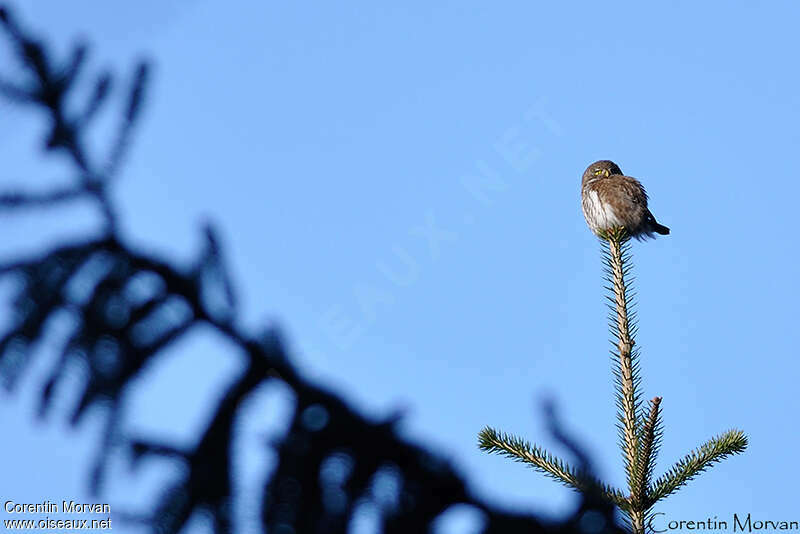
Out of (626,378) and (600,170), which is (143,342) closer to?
(626,378)

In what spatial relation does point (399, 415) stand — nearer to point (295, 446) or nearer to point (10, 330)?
point (295, 446)

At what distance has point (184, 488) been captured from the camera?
63.0 inches

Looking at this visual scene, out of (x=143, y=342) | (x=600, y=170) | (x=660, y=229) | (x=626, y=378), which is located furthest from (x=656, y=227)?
(x=143, y=342)

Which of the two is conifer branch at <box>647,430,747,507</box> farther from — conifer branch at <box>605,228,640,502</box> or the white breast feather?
the white breast feather

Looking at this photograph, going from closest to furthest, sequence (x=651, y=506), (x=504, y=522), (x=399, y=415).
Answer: (x=399, y=415)
(x=504, y=522)
(x=651, y=506)

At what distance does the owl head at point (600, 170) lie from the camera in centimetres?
636

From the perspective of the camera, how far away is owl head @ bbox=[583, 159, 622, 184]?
20.9ft

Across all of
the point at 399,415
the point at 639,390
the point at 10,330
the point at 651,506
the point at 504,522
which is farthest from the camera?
the point at 639,390

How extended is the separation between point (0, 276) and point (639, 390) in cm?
193

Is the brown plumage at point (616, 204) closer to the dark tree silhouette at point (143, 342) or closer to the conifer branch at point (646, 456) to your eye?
the conifer branch at point (646, 456)

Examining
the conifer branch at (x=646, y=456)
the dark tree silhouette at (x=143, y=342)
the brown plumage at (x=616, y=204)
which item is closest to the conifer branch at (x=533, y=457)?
the conifer branch at (x=646, y=456)

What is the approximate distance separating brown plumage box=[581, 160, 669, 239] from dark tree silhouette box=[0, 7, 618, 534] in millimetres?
4219

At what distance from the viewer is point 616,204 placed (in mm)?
5746

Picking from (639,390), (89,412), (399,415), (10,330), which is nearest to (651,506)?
(639,390)
